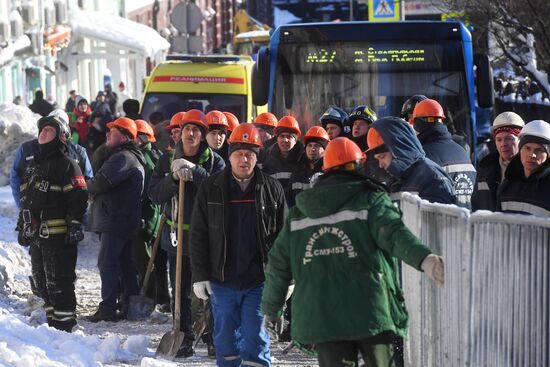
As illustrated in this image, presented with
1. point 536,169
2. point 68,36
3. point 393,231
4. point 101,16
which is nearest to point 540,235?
point 393,231

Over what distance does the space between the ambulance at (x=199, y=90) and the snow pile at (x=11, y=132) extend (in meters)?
3.73

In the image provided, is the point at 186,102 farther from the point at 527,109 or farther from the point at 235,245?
the point at 527,109

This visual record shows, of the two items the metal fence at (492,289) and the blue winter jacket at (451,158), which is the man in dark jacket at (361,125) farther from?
the metal fence at (492,289)

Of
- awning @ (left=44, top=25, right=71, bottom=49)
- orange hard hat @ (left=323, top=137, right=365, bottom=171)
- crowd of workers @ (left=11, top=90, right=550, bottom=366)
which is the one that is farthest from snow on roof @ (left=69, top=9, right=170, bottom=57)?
orange hard hat @ (left=323, top=137, right=365, bottom=171)

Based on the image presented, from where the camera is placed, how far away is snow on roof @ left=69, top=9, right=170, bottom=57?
152ft

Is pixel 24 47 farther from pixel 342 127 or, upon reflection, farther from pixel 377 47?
pixel 342 127

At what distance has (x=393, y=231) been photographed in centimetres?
687

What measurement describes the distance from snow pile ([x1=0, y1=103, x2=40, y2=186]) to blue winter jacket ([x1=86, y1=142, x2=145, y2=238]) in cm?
1060

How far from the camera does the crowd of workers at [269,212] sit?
7.02m

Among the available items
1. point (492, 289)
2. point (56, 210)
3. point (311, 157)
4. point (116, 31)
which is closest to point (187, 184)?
point (56, 210)

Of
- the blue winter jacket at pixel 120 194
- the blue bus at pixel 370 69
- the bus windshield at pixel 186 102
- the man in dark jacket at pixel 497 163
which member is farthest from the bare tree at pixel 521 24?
the man in dark jacket at pixel 497 163

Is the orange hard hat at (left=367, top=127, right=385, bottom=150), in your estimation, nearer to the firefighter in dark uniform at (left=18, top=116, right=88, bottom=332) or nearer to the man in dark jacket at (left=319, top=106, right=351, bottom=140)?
the firefighter in dark uniform at (left=18, top=116, right=88, bottom=332)

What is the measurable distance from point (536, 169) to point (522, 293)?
2471 millimetres

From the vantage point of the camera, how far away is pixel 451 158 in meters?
10.1
